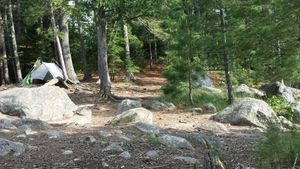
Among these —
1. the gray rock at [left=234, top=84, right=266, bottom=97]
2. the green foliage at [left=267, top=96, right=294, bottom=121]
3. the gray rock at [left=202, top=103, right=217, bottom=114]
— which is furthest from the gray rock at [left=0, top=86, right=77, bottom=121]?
the gray rock at [left=234, top=84, right=266, bottom=97]

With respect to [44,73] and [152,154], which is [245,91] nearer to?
[44,73]

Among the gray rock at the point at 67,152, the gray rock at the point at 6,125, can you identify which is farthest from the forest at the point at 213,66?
the gray rock at the point at 6,125

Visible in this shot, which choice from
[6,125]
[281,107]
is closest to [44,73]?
[281,107]

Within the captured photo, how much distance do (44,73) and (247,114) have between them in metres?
12.6

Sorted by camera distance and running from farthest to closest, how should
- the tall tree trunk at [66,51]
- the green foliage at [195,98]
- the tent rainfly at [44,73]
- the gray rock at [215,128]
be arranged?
1. the tall tree trunk at [66,51]
2. the tent rainfly at [44,73]
3. the green foliage at [195,98]
4. the gray rock at [215,128]

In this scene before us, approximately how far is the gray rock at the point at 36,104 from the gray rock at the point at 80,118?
25 centimetres

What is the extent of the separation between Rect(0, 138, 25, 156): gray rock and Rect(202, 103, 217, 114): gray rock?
7.37 meters

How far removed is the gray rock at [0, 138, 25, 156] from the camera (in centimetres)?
679

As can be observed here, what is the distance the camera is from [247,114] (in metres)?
11.2

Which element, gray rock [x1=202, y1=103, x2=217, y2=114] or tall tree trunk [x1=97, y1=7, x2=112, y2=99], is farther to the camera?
tall tree trunk [x1=97, y1=7, x2=112, y2=99]

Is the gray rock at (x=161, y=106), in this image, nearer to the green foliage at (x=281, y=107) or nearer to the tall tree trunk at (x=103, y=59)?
the tall tree trunk at (x=103, y=59)

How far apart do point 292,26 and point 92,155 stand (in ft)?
15.4

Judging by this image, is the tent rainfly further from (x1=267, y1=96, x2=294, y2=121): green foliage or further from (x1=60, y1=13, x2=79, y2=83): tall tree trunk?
(x1=267, y1=96, x2=294, y2=121): green foliage

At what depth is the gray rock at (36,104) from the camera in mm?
11148
